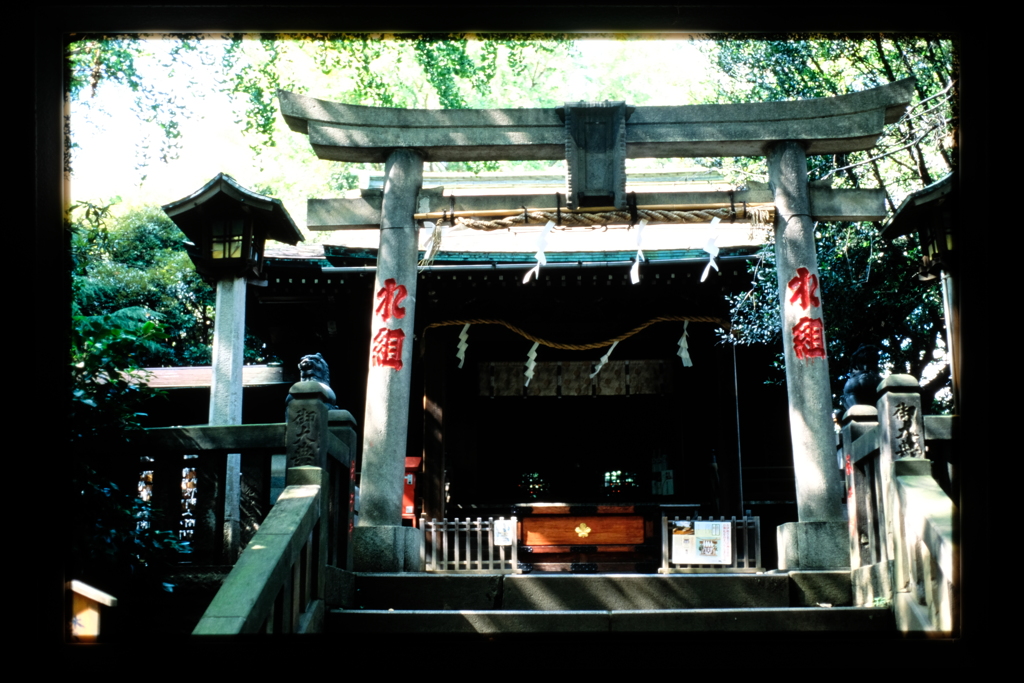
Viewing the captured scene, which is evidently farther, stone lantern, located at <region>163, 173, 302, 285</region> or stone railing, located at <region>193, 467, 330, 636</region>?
stone lantern, located at <region>163, 173, 302, 285</region>

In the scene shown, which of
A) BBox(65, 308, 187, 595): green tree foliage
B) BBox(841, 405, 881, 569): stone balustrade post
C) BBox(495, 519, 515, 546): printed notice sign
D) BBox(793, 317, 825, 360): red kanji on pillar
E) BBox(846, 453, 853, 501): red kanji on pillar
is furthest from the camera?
BBox(495, 519, 515, 546): printed notice sign

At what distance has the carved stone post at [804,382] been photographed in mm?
7203

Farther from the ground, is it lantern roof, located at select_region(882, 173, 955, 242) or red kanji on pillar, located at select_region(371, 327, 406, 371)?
lantern roof, located at select_region(882, 173, 955, 242)

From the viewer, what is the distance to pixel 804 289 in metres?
7.95

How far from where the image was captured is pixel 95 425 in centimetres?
580

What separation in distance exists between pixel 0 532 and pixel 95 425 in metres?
1.96

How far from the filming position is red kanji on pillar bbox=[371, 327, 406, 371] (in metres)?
8.09

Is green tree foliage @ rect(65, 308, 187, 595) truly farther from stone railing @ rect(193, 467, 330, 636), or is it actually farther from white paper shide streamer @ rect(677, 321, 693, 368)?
white paper shide streamer @ rect(677, 321, 693, 368)

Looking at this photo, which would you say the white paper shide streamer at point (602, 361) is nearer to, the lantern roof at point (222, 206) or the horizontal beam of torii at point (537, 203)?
the horizontal beam of torii at point (537, 203)

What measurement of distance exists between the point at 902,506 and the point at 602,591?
6.78 ft

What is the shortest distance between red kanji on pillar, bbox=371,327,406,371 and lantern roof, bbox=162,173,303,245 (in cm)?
197

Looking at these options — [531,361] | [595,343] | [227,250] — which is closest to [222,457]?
[227,250]

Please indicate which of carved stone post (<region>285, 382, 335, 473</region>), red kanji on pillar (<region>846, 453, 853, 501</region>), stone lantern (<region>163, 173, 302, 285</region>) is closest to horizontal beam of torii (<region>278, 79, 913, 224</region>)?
stone lantern (<region>163, 173, 302, 285</region>)

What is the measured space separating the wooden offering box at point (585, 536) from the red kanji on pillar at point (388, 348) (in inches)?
152
